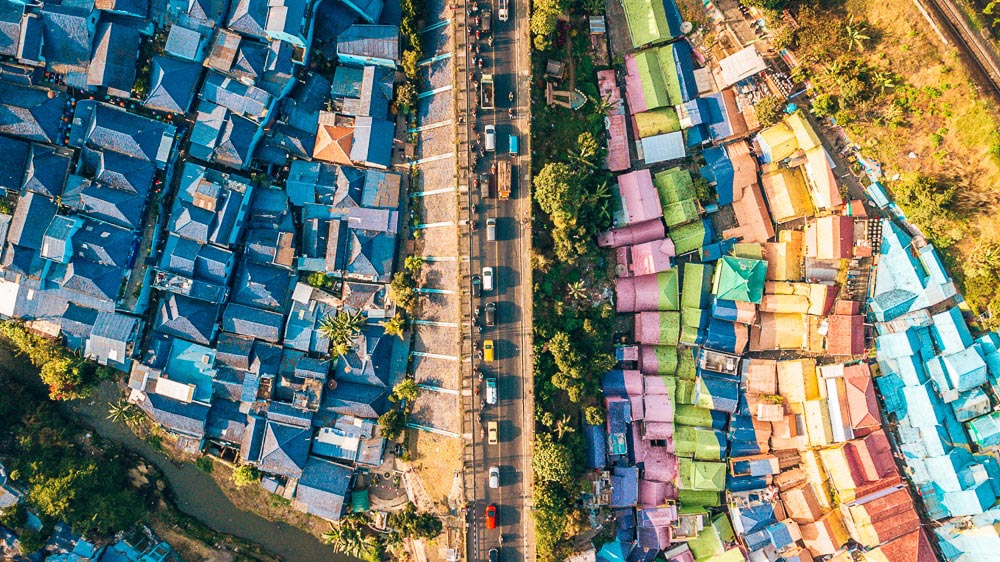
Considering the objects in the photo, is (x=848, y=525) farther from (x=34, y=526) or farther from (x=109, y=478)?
(x=34, y=526)

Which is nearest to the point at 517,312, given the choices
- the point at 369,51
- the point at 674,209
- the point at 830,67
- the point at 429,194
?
the point at 429,194

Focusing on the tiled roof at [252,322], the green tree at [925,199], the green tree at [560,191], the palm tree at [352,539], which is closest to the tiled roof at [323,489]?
the palm tree at [352,539]

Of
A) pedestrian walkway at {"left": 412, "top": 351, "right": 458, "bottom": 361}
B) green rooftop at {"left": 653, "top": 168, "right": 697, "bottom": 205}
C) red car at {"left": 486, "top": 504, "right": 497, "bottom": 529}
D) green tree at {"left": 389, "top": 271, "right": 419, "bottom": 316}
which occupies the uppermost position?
green rooftop at {"left": 653, "top": 168, "right": 697, "bottom": 205}

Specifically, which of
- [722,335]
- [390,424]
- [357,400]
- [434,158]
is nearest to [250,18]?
[434,158]

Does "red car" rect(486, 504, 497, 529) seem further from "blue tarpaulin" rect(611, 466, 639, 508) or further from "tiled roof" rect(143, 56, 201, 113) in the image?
"tiled roof" rect(143, 56, 201, 113)

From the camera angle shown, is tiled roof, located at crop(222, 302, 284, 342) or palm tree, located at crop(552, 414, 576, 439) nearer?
palm tree, located at crop(552, 414, 576, 439)

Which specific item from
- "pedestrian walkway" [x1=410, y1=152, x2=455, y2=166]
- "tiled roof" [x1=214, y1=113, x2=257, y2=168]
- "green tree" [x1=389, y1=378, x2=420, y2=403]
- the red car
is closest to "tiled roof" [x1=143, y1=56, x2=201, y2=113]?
"tiled roof" [x1=214, y1=113, x2=257, y2=168]

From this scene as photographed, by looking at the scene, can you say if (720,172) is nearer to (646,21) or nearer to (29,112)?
(646,21)

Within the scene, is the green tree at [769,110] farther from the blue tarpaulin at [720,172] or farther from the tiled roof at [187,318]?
the tiled roof at [187,318]
